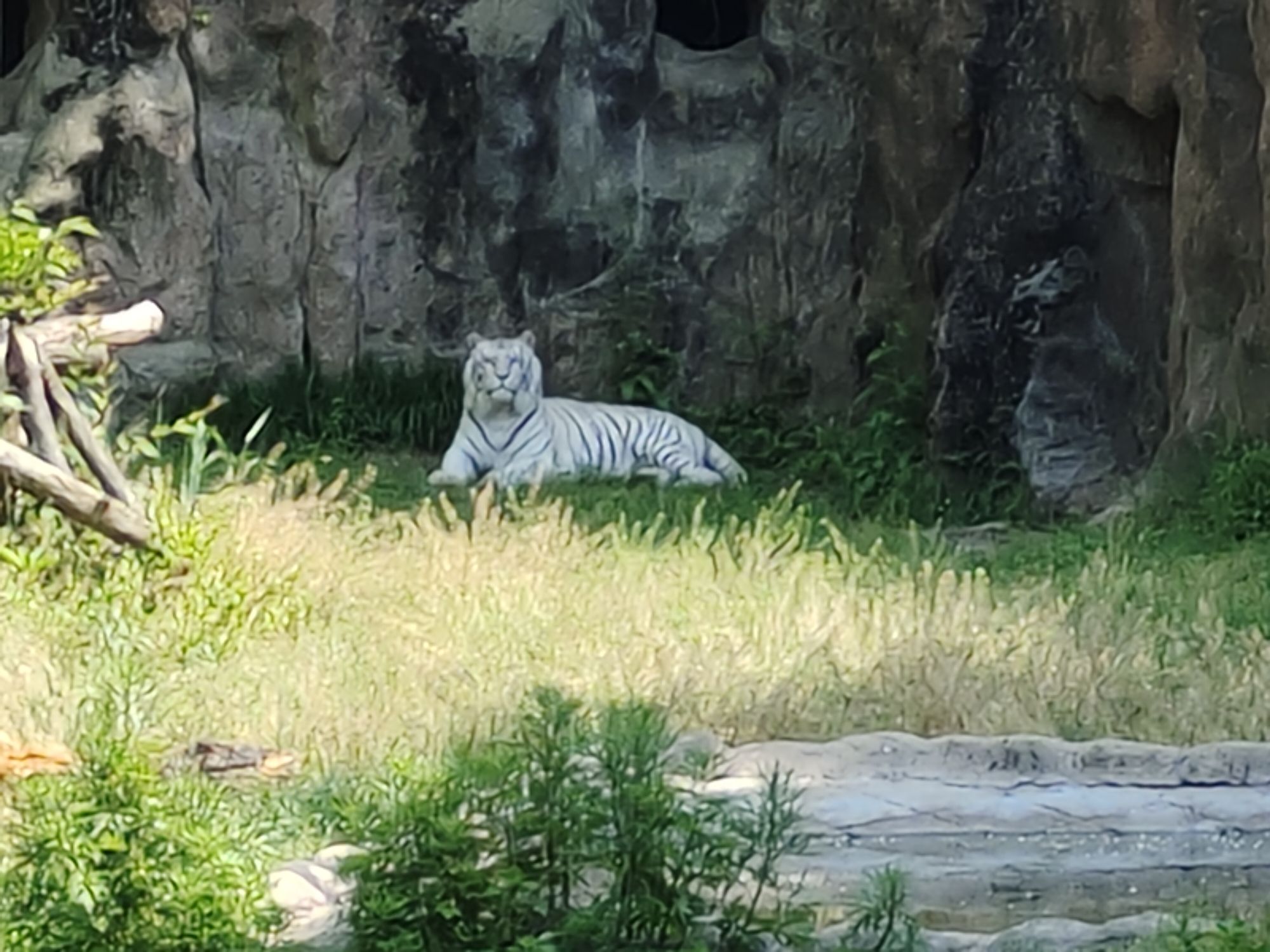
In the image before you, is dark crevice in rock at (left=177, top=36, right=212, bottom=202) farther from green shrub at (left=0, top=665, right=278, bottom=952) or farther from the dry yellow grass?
green shrub at (left=0, top=665, right=278, bottom=952)

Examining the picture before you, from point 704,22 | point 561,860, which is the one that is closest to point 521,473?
point 704,22

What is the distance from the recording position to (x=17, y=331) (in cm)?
706

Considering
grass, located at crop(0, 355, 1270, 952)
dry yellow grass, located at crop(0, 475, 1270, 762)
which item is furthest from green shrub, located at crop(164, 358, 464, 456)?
dry yellow grass, located at crop(0, 475, 1270, 762)

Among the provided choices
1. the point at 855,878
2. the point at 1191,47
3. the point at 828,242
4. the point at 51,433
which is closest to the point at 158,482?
the point at 51,433

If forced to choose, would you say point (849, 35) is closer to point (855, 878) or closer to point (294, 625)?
point (294, 625)

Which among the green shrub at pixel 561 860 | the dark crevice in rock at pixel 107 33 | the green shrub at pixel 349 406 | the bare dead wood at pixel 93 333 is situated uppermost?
the dark crevice in rock at pixel 107 33

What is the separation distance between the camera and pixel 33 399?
694cm

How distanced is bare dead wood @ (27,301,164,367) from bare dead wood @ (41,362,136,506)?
0.94ft

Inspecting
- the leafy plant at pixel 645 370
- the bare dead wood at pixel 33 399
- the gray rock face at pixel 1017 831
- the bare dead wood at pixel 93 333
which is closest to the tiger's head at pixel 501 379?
the leafy plant at pixel 645 370

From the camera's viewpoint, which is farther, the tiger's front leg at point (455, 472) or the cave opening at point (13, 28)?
the cave opening at point (13, 28)

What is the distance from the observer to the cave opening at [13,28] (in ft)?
42.1

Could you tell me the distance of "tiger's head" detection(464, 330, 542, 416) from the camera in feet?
33.7

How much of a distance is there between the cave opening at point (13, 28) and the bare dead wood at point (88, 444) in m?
6.16

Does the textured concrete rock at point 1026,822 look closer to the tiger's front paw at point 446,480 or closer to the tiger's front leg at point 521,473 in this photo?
the tiger's front leg at point 521,473
